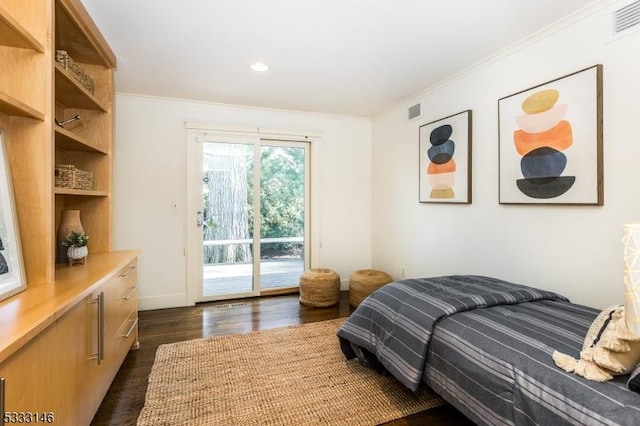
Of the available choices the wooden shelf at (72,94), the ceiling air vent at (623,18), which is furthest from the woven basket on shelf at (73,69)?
the ceiling air vent at (623,18)

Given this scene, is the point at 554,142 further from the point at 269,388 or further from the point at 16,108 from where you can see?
the point at 16,108

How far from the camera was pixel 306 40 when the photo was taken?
2.36 meters

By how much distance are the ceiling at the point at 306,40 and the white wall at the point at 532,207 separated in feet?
0.66

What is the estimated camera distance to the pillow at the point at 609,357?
1.06m

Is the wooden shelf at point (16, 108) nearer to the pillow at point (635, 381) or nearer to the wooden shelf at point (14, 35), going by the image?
the wooden shelf at point (14, 35)

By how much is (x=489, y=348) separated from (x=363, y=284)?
228 centimetres

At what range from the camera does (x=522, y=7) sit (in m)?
1.98

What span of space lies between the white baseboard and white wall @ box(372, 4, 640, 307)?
2.71 m

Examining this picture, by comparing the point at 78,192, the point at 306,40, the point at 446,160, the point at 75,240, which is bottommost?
the point at 75,240

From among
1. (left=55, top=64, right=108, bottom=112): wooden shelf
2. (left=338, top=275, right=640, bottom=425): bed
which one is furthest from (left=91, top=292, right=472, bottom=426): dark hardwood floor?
(left=55, top=64, right=108, bottom=112): wooden shelf

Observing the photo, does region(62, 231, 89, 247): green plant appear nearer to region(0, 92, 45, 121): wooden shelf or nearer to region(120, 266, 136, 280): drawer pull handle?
region(120, 266, 136, 280): drawer pull handle

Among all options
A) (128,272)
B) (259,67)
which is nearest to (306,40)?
(259,67)

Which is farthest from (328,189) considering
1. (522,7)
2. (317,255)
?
(522,7)

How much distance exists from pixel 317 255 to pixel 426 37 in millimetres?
2900
